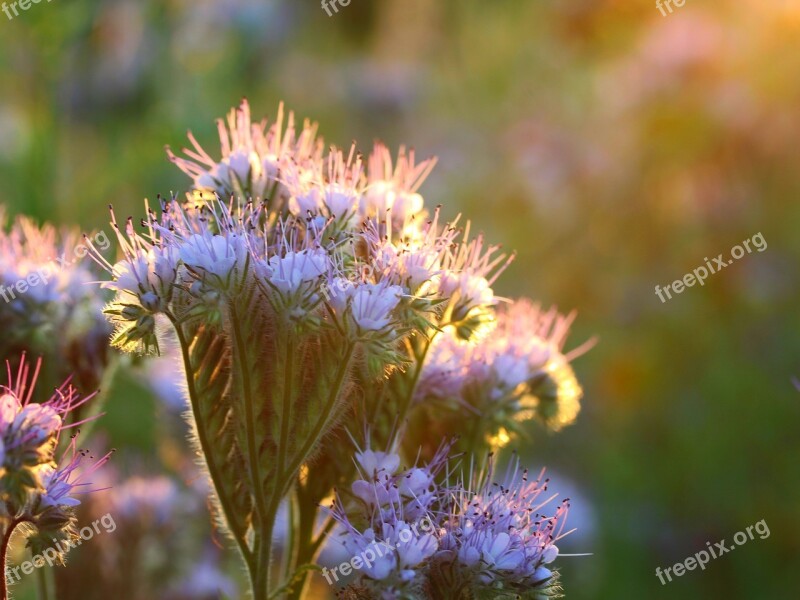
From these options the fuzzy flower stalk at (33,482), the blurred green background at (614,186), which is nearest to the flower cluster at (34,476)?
the fuzzy flower stalk at (33,482)

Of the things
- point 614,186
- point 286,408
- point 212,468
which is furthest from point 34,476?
point 614,186

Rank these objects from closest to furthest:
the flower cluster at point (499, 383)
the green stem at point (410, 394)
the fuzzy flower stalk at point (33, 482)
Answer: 1. the fuzzy flower stalk at point (33, 482)
2. the green stem at point (410, 394)
3. the flower cluster at point (499, 383)

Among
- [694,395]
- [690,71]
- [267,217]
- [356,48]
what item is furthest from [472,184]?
[267,217]

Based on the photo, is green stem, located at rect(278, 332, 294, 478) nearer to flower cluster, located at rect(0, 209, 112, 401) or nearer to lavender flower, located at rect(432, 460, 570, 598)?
lavender flower, located at rect(432, 460, 570, 598)

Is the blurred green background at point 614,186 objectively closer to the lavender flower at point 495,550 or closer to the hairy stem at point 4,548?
the lavender flower at point 495,550

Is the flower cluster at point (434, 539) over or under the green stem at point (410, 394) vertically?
under

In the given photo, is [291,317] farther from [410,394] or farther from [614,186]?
[614,186]
